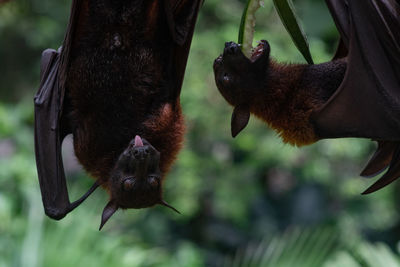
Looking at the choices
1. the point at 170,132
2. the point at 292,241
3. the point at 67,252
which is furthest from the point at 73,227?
the point at 170,132

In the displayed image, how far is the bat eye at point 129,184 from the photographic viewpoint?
2.18 meters

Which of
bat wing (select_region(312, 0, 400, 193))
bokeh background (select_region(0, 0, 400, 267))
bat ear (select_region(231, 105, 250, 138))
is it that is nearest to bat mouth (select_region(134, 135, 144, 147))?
bat ear (select_region(231, 105, 250, 138))

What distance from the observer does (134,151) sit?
216 centimetres

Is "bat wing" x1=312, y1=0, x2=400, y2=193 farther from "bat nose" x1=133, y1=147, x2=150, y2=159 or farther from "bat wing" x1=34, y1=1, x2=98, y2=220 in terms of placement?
"bat wing" x1=34, y1=1, x2=98, y2=220

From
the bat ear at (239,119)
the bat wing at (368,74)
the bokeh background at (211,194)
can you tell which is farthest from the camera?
the bokeh background at (211,194)

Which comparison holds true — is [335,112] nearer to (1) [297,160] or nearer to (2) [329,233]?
(2) [329,233]

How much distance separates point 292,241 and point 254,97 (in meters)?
2.25

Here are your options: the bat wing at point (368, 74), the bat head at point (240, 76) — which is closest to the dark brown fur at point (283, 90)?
the bat head at point (240, 76)

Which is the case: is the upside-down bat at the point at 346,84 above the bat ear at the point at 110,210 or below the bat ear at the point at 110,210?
above

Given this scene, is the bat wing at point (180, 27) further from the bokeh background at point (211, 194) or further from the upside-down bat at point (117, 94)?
the bokeh background at point (211, 194)

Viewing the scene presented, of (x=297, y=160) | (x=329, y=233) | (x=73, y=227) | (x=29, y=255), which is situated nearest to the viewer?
(x=29, y=255)

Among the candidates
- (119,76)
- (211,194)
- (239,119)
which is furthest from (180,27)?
(211,194)

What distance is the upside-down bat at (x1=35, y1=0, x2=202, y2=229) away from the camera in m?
2.22

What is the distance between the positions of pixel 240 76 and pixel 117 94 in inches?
19.5
